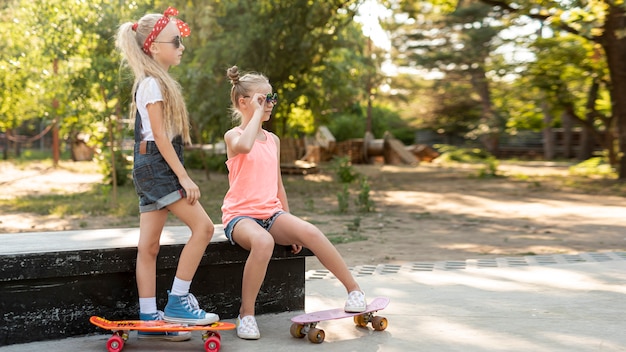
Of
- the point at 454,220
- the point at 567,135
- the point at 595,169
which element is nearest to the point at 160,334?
the point at 454,220

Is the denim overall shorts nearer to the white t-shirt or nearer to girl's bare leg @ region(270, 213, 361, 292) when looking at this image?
the white t-shirt

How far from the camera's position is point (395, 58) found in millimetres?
34594

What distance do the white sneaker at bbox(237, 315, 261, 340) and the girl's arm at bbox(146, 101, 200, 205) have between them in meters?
0.70

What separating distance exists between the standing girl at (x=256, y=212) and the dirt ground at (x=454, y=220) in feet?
8.89

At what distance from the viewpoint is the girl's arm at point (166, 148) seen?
13.2 feet

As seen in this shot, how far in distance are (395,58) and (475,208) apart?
22.0 m

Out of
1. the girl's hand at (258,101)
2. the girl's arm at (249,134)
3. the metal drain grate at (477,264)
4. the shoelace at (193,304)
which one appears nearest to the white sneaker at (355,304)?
the shoelace at (193,304)

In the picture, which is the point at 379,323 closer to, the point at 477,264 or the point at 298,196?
the point at 477,264

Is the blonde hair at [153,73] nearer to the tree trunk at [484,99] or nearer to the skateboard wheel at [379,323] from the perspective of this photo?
the skateboard wheel at [379,323]

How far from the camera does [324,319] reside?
4.19m

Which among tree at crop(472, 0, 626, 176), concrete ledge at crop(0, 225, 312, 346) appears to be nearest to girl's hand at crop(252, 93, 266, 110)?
concrete ledge at crop(0, 225, 312, 346)

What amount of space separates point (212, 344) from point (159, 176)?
0.86 meters

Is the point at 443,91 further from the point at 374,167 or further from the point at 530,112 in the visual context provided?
the point at 530,112

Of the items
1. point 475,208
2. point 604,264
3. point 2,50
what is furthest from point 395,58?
point 604,264
